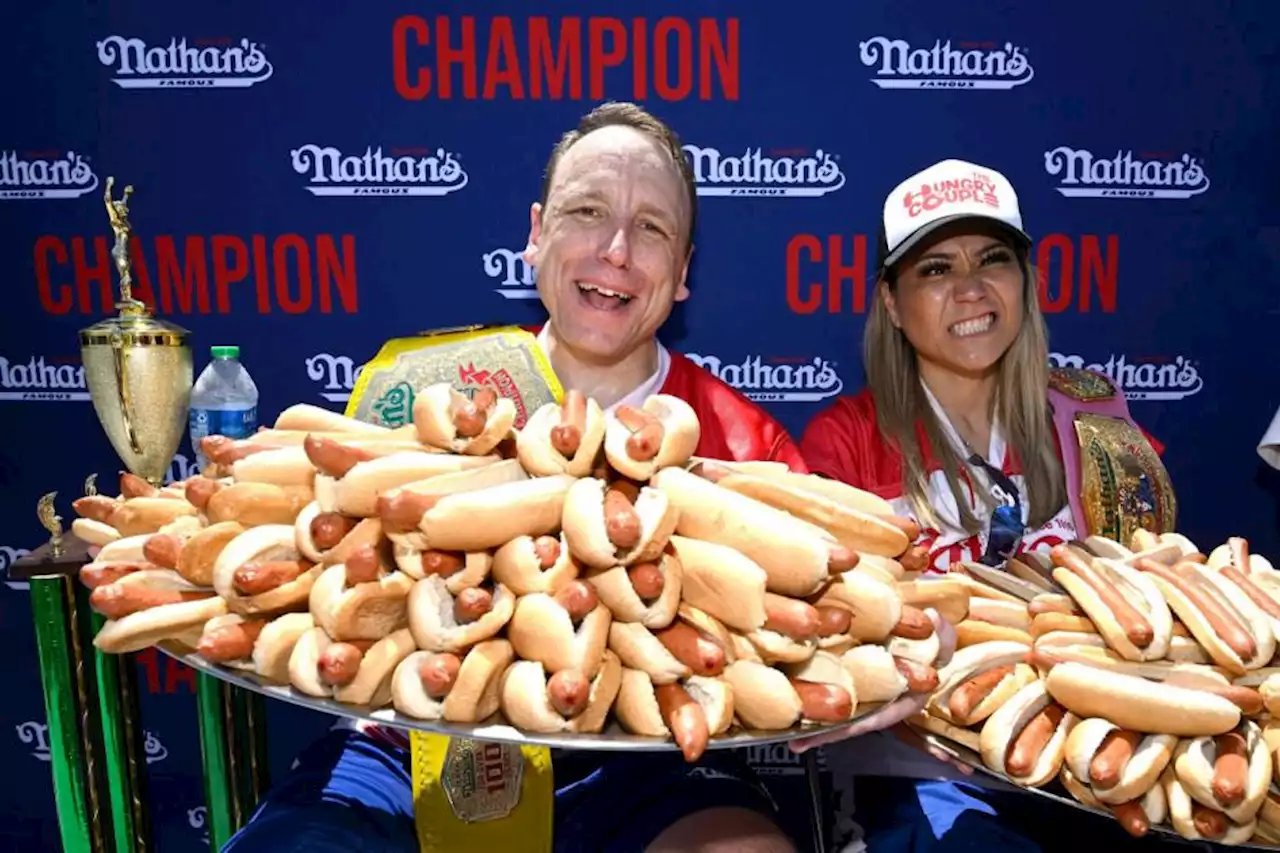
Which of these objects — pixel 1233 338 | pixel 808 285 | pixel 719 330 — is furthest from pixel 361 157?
pixel 1233 338

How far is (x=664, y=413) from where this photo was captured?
1.05 meters

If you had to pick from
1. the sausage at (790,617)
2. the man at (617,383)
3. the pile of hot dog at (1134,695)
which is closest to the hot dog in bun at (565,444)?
the sausage at (790,617)

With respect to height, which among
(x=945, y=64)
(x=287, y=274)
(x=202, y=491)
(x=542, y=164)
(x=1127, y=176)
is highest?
(x=945, y=64)

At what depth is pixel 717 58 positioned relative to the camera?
2.55m

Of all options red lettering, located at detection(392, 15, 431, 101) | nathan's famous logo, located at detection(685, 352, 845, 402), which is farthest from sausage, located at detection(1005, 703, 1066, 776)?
red lettering, located at detection(392, 15, 431, 101)

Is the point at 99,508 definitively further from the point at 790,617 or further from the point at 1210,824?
the point at 1210,824

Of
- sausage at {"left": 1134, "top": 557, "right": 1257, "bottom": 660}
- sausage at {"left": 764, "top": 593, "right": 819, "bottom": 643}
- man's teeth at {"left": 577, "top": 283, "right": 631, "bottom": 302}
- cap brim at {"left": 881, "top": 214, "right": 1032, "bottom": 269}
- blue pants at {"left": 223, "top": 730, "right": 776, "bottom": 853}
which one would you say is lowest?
blue pants at {"left": 223, "top": 730, "right": 776, "bottom": 853}

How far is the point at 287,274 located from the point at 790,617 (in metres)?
2.18

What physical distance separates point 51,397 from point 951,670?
8.50ft

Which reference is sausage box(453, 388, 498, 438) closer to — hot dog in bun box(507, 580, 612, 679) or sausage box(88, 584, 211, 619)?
hot dog in bun box(507, 580, 612, 679)

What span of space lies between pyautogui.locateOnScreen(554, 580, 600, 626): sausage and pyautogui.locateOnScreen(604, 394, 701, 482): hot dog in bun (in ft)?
0.43

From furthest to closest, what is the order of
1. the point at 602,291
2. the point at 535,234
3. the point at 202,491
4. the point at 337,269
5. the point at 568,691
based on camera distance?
1. the point at 337,269
2. the point at 535,234
3. the point at 602,291
4. the point at 202,491
5. the point at 568,691

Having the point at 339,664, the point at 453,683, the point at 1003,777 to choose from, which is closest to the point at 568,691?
the point at 453,683

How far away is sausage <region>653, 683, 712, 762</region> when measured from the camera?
83 cm
